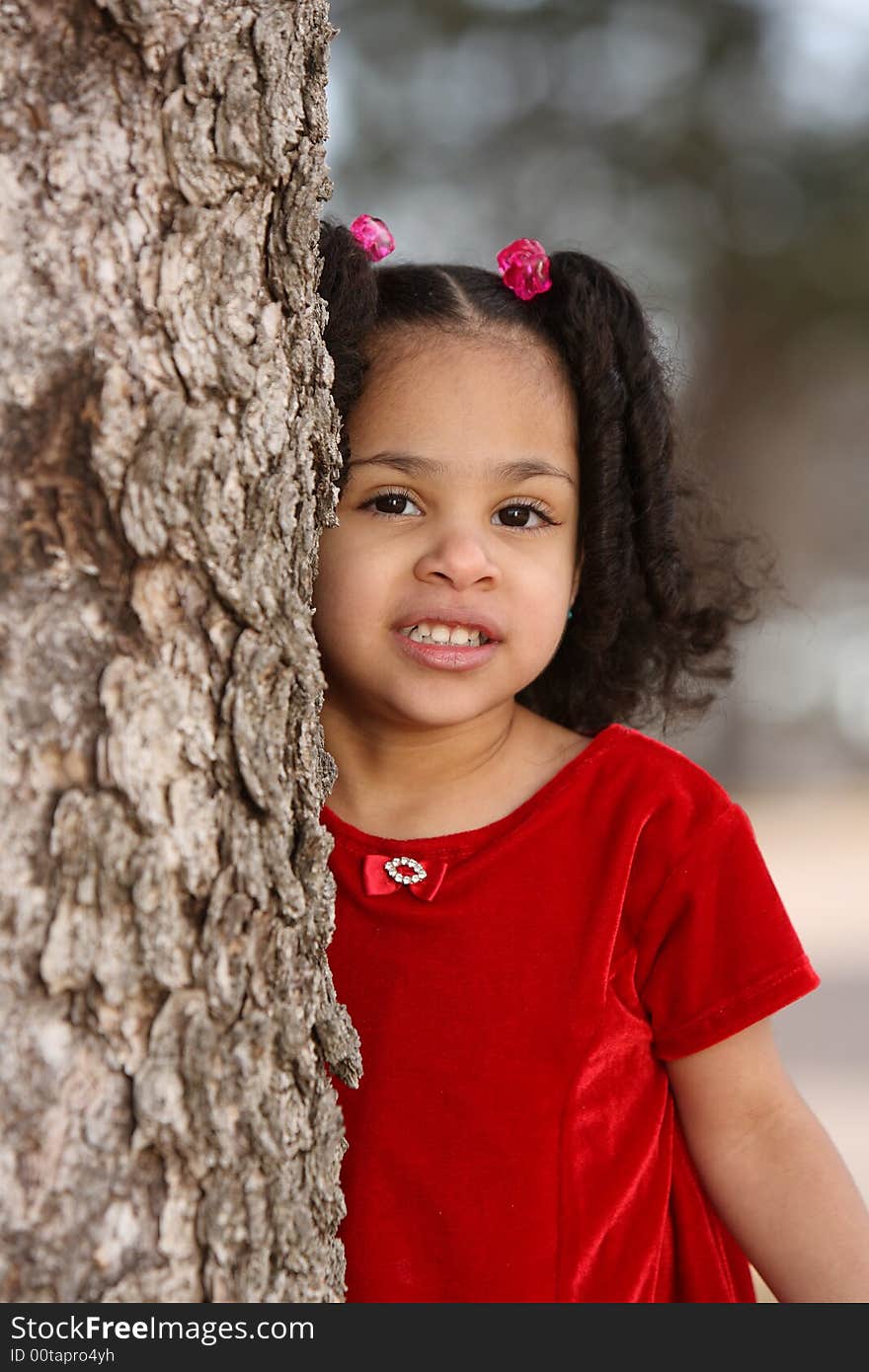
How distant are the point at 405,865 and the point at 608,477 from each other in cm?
59

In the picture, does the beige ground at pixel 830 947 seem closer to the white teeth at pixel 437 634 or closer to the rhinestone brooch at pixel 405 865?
the rhinestone brooch at pixel 405 865

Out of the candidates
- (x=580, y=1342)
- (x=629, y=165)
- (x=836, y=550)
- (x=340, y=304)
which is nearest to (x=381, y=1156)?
(x=580, y=1342)

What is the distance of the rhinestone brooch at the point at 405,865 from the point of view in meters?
1.86

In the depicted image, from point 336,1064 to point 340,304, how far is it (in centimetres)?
95

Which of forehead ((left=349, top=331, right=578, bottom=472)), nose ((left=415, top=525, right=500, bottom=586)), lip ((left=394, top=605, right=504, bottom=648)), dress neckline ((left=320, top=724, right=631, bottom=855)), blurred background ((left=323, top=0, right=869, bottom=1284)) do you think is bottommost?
dress neckline ((left=320, top=724, right=631, bottom=855))

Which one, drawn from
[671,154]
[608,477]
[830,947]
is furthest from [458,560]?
[671,154]

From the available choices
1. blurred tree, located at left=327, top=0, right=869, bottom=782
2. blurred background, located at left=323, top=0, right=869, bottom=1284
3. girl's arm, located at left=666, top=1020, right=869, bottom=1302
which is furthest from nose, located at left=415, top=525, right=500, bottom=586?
blurred tree, located at left=327, top=0, right=869, bottom=782

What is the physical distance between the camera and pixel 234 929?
1306mm

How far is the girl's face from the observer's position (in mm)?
1845

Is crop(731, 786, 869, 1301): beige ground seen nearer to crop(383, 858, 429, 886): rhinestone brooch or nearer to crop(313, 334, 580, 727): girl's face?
crop(383, 858, 429, 886): rhinestone brooch

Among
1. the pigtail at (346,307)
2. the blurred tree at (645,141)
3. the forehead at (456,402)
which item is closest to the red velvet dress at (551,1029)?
the forehead at (456,402)

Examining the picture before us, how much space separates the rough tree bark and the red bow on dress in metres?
0.50

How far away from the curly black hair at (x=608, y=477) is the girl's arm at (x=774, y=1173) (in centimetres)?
66

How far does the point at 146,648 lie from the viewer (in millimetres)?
1250
